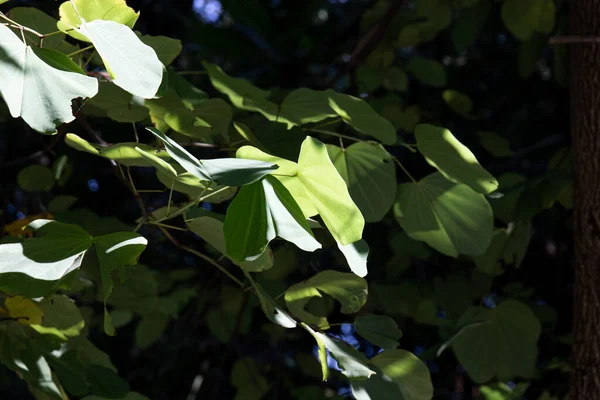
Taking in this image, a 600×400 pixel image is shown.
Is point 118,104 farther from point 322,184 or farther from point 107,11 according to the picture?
point 322,184

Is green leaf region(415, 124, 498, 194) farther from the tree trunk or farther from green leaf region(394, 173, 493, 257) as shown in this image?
the tree trunk

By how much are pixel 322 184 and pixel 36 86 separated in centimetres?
27

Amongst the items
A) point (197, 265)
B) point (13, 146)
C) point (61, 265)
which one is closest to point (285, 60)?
point (197, 265)

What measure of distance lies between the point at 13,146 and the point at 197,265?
0.54 metres

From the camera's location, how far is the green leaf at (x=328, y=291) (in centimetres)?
87

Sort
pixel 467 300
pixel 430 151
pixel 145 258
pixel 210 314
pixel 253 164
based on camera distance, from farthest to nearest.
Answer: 1. pixel 145 258
2. pixel 210 314
3. pixel 467 300
4. pixel 430 151
5. pixel 253 164

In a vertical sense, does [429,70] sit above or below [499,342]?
above

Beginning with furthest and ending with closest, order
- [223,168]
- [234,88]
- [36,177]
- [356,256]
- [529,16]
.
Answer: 1. [529,16]
2. [36,177]
3. [234,88]
4. [356,256]
5. [223,168]

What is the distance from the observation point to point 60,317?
0.94 meters

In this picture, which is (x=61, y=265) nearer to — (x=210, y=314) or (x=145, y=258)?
(x=210, y=314)

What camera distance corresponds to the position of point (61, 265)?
65 centimetres

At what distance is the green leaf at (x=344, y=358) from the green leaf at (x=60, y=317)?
35 centimetres

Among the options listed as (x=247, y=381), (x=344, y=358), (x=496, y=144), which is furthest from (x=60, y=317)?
(x=496, y=144)

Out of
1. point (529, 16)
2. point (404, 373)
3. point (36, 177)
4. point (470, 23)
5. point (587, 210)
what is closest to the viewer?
point (404, 373)
